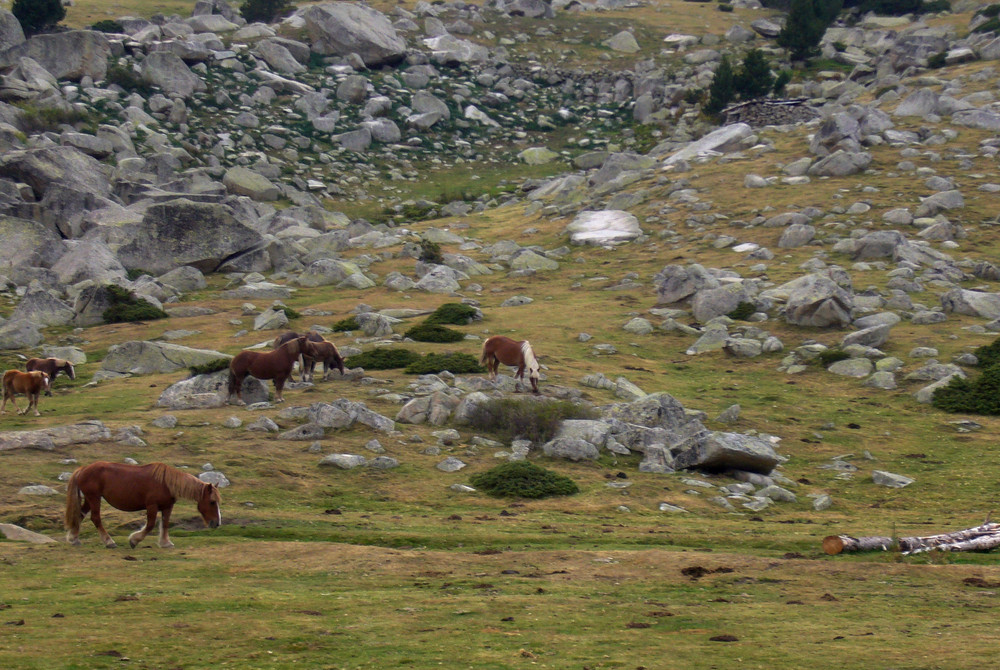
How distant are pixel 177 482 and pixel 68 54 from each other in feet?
222

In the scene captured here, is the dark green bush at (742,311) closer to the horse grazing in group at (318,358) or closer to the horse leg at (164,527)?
the horse grazing in group at (318,358)

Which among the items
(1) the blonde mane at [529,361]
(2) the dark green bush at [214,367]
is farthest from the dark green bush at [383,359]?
(1) the blonde mane at [529,361]

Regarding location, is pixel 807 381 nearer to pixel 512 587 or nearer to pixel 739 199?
pixel 512 587

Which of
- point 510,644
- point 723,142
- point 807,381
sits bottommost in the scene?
point 807,381

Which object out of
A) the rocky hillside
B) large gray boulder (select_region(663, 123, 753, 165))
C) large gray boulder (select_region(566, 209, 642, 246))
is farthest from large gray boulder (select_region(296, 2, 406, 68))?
large gray boulder (select_region(566, 209, 642, 246))

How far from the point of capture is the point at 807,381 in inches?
1216

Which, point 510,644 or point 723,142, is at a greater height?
point 723,142

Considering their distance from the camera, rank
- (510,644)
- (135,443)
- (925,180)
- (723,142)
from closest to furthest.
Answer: (510,644)
(135,443)
(925,180)
(723,142)

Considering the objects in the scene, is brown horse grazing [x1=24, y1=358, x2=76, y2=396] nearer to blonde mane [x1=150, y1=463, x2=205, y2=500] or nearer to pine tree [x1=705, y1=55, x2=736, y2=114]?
blonde mane [x1=150, y1=463, x2=205, y2=500]

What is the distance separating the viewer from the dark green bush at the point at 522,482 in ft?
65.6

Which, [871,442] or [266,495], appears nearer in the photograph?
[266,495]

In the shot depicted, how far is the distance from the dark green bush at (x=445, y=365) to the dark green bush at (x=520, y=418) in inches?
173

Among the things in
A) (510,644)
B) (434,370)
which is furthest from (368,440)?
(510,644)

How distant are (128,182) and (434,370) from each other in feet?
122
